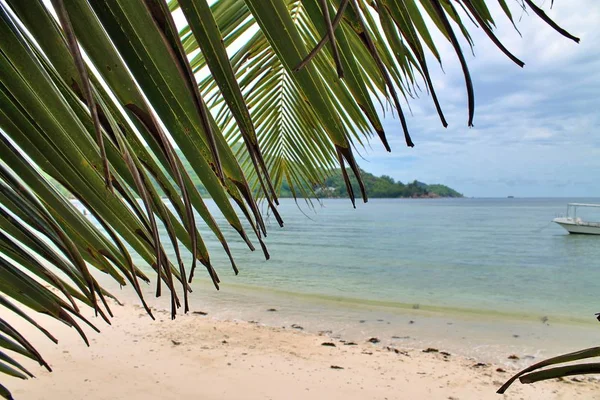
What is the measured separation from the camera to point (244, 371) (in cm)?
475

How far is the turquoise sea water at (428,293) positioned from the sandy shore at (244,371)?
3.84ft

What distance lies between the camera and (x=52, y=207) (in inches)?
20.8

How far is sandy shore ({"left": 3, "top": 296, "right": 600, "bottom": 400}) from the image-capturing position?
13.1ft

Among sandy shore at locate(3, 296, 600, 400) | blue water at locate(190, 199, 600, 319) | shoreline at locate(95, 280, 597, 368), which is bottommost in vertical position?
blue water at locate(190, 199, 600, 319)

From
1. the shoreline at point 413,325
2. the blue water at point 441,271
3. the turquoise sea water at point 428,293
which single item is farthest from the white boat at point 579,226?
the shoreline at point 413,325

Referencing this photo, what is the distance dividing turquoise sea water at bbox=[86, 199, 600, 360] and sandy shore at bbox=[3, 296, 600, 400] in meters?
1.17

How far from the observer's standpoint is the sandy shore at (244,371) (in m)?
3.99

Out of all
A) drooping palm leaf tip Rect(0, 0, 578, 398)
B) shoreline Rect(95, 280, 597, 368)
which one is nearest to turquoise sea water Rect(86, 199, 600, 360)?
shoreline Rect(95, 280, 597, 368)

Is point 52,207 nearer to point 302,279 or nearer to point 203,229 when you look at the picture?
point 302,279

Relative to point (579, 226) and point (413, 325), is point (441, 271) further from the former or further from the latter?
point (579, 226)

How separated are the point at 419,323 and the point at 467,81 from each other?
8.17 meters

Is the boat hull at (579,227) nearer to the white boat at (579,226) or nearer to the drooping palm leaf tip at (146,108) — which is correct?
the white boat at (579,226)

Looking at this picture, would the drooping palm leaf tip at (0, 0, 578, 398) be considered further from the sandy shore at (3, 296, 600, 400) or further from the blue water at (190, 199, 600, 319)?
the blue water at (190, 199, 600, 319)

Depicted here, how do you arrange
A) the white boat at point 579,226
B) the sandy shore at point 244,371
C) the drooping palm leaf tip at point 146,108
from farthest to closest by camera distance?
the white boat at point 579,226, the sandy shore at point 244,371, the drooping palm leaf tip at point 146,108
